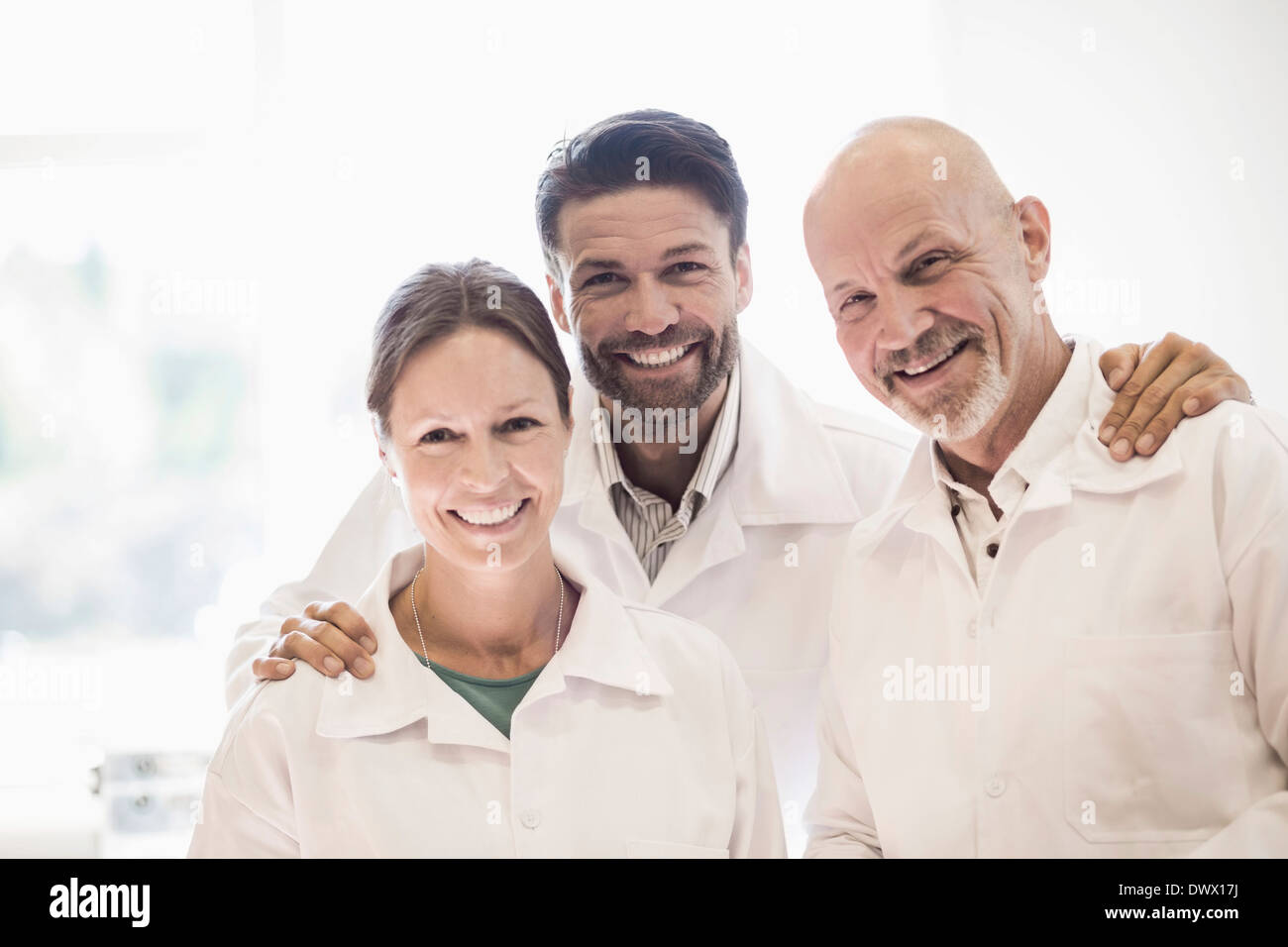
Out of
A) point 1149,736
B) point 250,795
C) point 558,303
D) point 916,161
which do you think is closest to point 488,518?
point 250,795

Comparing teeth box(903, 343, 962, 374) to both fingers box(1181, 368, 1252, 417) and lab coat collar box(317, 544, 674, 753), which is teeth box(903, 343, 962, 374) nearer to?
fingers box(1181, 368, 1252, 417)

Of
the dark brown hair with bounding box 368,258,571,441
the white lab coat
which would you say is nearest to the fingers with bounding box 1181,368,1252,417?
the white lab coat

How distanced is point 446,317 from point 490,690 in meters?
0.49

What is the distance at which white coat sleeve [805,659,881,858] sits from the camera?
5.39ft

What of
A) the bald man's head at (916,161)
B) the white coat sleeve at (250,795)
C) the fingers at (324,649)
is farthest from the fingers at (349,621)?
the bald man's head at (916,161)

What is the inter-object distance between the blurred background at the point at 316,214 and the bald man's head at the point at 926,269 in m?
1.11

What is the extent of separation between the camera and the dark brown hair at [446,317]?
1396mm

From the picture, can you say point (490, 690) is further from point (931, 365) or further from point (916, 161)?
point (916, 161)

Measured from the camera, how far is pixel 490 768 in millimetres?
1381

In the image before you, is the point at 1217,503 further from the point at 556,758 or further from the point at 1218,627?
the point at 556,758

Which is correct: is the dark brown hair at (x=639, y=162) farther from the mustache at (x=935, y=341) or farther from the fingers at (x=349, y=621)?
the fingers at (x=349, y=621)
